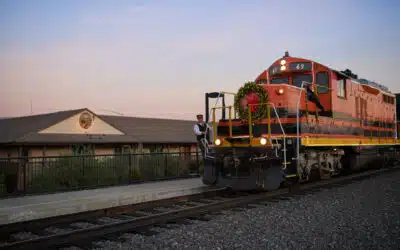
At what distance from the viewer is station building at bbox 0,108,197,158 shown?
2459 centimetres

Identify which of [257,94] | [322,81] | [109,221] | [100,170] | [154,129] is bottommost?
[109,221]

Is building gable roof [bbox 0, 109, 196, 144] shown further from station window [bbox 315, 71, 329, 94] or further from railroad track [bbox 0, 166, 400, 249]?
station window [bbox 315, 71, 329, 94]

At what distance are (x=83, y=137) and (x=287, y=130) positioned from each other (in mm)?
20286

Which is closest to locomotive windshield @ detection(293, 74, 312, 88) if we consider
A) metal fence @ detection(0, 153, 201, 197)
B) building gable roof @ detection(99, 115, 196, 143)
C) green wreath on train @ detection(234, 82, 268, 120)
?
green wreath on train @ detection(234, 82, 268, 120)

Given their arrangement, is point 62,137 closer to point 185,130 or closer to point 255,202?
point 185,130

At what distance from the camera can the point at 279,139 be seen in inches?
384

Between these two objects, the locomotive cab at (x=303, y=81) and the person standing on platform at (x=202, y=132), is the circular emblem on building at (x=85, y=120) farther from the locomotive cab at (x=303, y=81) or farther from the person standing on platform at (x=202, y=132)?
the locomotive cab at (x=303, y=81)

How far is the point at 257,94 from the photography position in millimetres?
10406

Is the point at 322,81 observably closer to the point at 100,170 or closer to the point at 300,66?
the point at 300,66

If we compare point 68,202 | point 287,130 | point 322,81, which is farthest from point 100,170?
point 322,81

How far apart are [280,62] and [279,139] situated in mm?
3021

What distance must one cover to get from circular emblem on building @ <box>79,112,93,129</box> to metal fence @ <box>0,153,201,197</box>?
1485 cm

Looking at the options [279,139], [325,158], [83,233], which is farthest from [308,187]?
[83,233]

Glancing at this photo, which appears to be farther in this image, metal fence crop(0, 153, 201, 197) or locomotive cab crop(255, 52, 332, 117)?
metal fence crop(0, 153, 201, 197)
